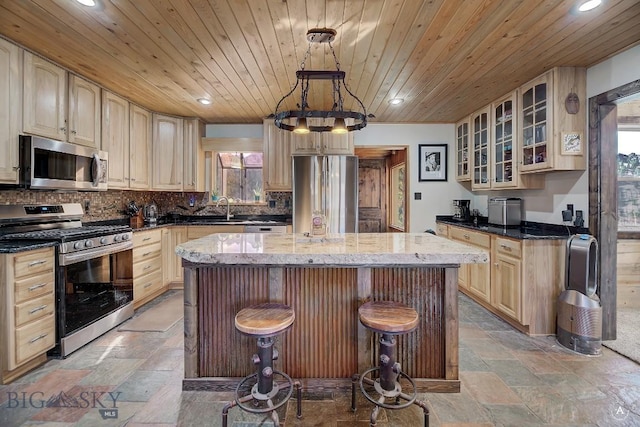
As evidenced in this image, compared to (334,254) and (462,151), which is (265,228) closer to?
(334,254)

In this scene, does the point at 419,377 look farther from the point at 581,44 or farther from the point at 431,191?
the point at 431,191

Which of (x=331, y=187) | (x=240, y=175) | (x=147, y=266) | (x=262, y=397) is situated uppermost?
(x=240, y=175)

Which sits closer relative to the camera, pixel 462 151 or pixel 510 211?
pixel 510 211

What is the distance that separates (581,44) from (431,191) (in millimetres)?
2607

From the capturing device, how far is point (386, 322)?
5.44ft

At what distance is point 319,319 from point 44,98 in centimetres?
287

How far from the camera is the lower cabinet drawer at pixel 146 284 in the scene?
348cm

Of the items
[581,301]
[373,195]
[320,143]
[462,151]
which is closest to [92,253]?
[320,143]

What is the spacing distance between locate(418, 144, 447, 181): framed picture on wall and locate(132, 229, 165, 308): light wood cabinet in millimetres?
3749

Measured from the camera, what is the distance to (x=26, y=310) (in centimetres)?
219

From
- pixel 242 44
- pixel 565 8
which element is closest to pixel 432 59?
pixel 565 8

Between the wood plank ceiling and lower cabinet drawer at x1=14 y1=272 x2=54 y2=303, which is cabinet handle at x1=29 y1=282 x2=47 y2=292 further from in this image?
the wood plank ceiling

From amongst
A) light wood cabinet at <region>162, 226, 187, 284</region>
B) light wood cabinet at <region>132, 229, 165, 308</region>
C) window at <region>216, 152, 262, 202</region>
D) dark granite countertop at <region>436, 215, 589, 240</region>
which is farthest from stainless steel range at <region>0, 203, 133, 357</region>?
dark granite countertop at <region>436, 215, 589, 240</region>

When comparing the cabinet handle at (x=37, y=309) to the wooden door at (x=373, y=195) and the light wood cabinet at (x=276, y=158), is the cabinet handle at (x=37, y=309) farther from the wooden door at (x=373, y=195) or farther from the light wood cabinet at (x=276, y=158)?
the wooden door at (x=373, y=195)
